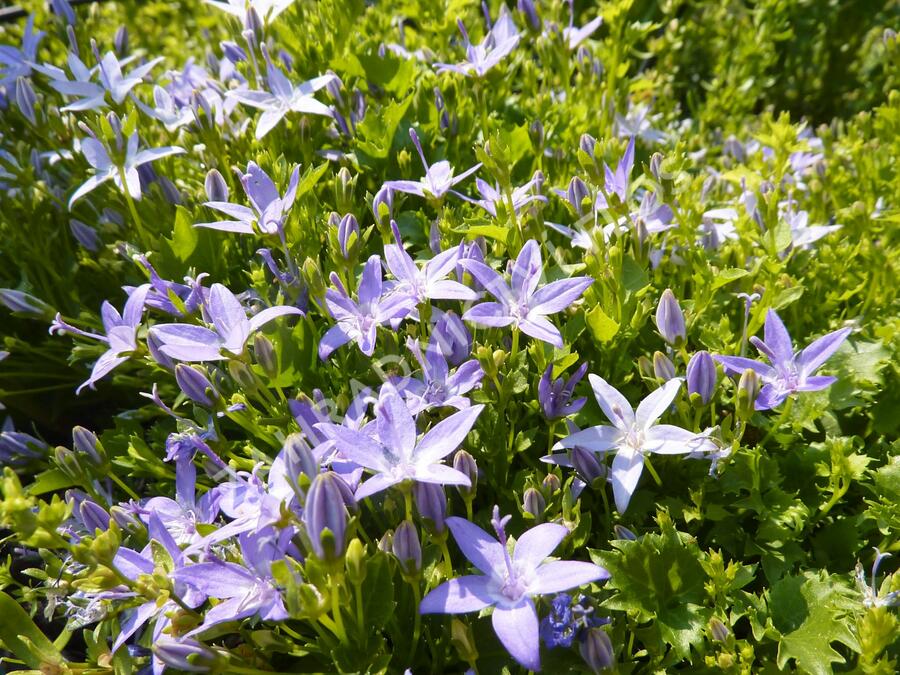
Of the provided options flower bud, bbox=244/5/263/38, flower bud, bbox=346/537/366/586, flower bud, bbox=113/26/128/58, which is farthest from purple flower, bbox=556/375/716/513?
flower bud, bbox=113/26/128/58

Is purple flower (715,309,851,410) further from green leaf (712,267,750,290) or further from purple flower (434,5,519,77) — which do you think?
purple flower (434,5,519,77)

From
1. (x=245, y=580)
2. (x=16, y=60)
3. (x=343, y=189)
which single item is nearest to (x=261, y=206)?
(x=343, y=189)

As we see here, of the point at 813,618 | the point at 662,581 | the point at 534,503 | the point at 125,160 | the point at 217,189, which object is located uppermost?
the point at 125,160

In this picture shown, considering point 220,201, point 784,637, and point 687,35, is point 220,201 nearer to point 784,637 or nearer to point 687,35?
point 784,637

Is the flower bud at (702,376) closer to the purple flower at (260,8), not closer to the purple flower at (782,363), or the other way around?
the purple flower at (782,363)

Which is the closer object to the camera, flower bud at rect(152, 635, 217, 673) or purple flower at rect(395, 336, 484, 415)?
flower bud at rect(152, 635, 217, 673)

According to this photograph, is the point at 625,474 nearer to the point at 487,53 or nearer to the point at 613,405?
the point at 613,405

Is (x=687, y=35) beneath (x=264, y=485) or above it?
above

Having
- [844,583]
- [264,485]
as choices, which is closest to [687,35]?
[844,583]
